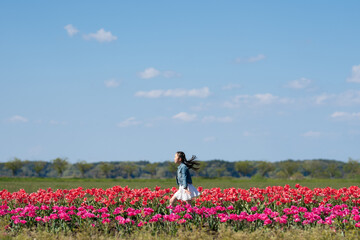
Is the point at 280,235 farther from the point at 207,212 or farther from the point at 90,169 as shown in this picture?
the point at 90,169

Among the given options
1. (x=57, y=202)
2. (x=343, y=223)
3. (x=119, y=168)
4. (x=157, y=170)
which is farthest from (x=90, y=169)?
(x=343, y=223)

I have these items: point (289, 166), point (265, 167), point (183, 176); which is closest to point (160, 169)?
point (265, 167)

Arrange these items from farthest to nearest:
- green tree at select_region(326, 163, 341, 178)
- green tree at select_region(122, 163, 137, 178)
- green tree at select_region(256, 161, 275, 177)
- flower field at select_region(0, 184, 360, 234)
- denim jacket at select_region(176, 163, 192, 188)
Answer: green tree at select_region(122, 163, 137, 178)
green tree at select_region(256, 161, 275, 177)
green tree at select_region(326, 163, 341, 178)
denim jacket at select_region(176, 163, 192, 188)
flower field at select_region(0, 184, 360, 234)

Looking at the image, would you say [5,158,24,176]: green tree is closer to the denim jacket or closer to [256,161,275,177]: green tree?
[256,161,275,177]: green tree

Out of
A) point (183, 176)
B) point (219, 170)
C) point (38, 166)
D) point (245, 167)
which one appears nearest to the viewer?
point (183, 176)

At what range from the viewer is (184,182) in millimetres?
12961

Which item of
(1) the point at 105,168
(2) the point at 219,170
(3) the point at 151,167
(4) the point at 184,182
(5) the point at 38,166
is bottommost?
(2) the point at 219,170

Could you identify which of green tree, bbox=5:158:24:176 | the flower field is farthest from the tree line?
the flower field

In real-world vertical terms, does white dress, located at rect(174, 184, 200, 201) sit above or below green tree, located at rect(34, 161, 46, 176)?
below

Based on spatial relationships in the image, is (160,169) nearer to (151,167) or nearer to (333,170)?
(151,167)

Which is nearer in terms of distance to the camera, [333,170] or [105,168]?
[333,170]

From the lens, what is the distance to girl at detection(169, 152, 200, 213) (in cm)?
1284

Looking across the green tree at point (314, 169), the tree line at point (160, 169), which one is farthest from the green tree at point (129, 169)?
the green tree at point (314, 169)

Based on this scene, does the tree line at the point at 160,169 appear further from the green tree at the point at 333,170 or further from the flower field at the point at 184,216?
the flower field at the point at 184,216
